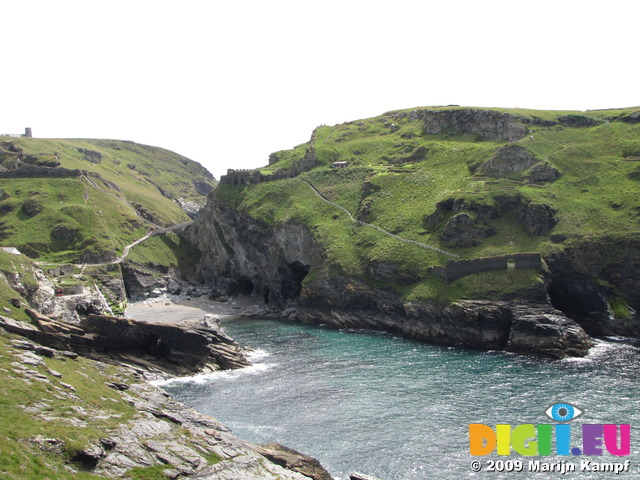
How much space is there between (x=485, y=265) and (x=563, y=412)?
4065 centimetres

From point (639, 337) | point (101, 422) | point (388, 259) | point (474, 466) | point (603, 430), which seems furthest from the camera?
point (388, 259)

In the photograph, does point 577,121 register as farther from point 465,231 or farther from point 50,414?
point 50,414

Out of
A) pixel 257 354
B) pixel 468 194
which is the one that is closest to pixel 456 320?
pixel 257 354

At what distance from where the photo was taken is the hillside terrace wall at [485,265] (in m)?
88.7

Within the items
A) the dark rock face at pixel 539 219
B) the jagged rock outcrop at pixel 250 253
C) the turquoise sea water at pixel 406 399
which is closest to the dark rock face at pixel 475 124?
the dark rock face at pixel 539 219

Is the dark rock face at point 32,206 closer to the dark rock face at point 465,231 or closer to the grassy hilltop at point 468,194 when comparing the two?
the grassy hilltop at point 468,194

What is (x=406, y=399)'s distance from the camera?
58.7m

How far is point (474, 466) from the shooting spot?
139 ft

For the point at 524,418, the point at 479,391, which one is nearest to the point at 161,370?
the point at 479,391

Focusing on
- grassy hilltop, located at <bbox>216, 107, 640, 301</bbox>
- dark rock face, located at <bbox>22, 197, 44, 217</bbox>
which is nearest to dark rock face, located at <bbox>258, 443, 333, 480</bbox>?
grassy hilltop, located at <bbox>216, 107, 640, 301</bbox>

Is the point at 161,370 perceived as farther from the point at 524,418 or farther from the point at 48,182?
the point at 48,182

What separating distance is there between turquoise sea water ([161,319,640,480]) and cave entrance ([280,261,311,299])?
4121 centimetres

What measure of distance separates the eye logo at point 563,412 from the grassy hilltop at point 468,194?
107 ft

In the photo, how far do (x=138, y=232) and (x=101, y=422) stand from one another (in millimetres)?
134004
